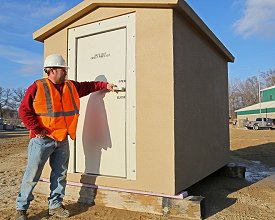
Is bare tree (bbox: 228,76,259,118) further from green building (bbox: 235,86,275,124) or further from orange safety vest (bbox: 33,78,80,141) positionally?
orange safety vest (bbox: 33,78,80,141)

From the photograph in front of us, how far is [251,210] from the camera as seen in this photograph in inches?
159

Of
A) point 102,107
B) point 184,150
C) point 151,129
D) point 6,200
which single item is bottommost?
point 6,200

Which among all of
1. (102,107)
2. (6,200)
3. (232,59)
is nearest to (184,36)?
(102,107)

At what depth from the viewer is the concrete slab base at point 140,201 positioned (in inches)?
142

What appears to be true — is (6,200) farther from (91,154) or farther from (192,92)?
(192,92)

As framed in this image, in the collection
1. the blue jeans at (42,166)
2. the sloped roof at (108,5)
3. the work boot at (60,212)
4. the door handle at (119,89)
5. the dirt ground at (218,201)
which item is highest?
Result: the sloped roof at (108,5)

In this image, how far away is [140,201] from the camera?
3.83 m

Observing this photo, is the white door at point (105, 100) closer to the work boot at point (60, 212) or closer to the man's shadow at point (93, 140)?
the man's shadow at point (93, 140)

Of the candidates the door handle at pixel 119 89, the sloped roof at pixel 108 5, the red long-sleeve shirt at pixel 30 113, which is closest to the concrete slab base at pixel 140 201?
the red long-sleeve shirt at pixel 30 113

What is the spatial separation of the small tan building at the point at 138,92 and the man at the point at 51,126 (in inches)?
18.9

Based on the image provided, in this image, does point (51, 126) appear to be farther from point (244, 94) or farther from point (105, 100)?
point (244, 94)

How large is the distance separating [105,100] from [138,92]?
619 millimetres

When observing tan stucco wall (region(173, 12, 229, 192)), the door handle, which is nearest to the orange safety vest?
the door handle

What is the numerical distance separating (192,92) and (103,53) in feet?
5.00
